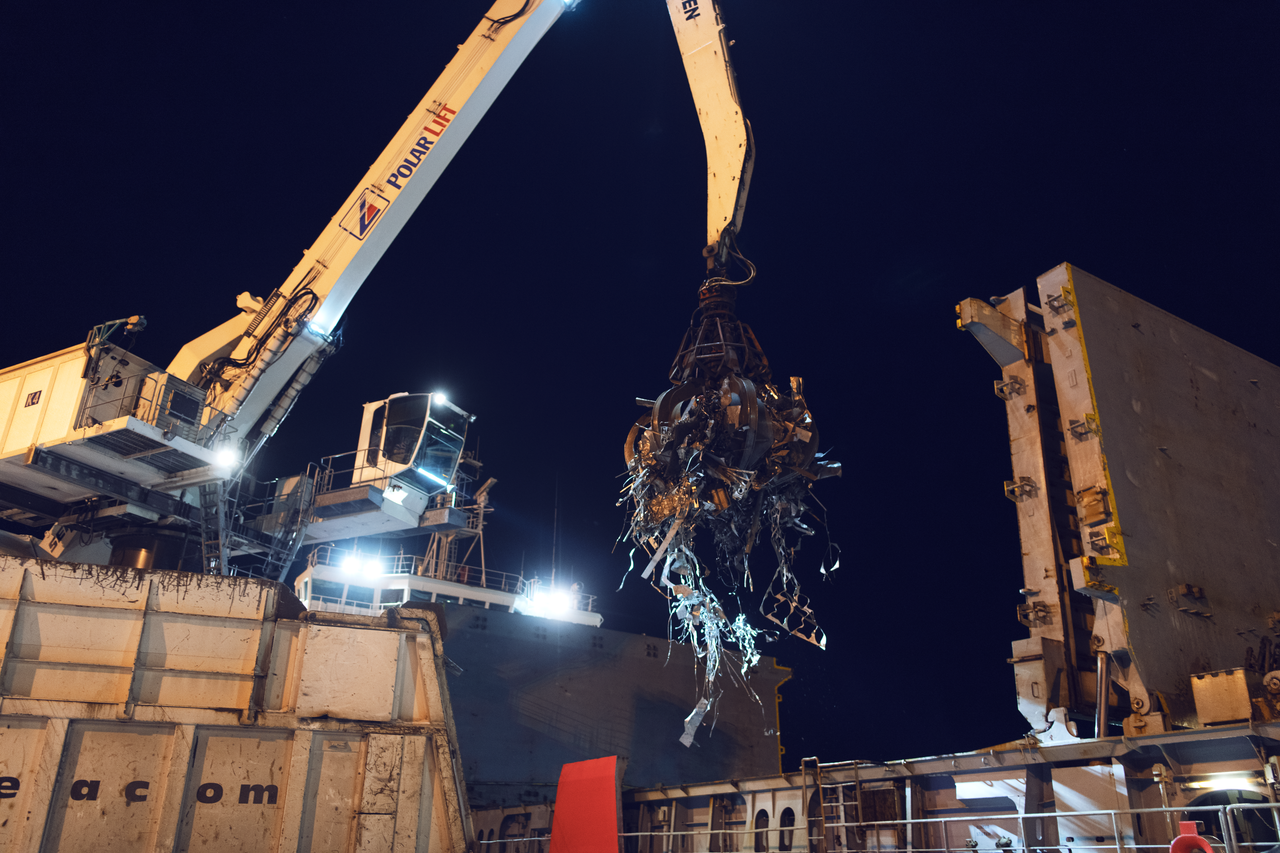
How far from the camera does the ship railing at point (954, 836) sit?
7613 millimetres

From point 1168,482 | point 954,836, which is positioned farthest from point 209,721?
point 1168,482

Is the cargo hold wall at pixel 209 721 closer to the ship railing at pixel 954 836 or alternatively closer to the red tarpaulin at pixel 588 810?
the ship railing at pixel 954 836

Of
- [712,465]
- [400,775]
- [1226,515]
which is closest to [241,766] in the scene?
[400,775]

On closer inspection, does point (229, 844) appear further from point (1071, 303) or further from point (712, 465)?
point (1071, 303)

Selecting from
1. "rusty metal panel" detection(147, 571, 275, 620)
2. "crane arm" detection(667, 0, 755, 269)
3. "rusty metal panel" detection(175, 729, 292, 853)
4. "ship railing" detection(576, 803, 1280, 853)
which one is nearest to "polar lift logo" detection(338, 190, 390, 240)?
"crane arm" detection(667, 0, 755, 269)

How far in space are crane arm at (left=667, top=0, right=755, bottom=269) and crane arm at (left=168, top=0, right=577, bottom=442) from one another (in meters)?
8.60

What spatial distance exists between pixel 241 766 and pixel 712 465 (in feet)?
19.4

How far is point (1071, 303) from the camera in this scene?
10648mm

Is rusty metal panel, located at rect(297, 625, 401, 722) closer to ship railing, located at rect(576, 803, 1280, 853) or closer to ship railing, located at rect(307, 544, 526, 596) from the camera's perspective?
ship railing, located at rect(576, 803, 1280, 853)

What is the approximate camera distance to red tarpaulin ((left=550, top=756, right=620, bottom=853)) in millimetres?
10453

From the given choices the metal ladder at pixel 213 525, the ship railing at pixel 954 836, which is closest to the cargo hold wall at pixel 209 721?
the ship railing at pixel 954 836

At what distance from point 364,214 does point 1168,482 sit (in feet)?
52.8

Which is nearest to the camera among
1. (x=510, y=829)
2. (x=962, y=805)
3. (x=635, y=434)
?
(x=962, y=805)

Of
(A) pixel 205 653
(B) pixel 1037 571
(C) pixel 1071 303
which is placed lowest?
(A) pixel 205 653
